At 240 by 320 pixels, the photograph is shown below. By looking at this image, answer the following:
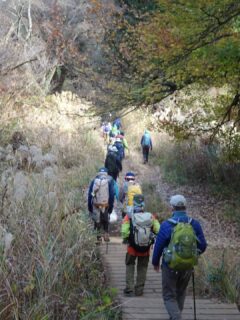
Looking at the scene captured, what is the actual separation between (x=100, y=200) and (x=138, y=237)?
2.80 metres

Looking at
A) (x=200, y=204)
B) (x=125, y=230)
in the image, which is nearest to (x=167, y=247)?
(x=125, y=230)

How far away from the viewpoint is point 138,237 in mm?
5793

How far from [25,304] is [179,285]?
1.72m

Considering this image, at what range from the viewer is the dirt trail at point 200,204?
11359mm

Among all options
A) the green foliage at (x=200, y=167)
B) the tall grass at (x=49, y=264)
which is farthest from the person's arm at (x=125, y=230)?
the green foliage at (x=200, y=167)

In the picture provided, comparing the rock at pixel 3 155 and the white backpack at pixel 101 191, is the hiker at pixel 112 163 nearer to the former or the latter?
the rock at pixel 3 155

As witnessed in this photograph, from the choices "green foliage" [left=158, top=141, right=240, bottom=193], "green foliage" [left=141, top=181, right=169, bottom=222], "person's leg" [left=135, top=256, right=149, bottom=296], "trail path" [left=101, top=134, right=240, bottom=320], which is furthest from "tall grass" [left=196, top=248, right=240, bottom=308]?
"green foliage" [left=158, top=141, right=240, bottom=193]

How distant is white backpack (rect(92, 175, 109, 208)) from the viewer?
849cm

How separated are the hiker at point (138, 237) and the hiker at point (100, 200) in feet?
7.81

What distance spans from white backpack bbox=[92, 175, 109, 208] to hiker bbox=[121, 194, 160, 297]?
8.51 ft

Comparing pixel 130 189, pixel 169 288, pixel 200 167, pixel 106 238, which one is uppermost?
pixel 200 167

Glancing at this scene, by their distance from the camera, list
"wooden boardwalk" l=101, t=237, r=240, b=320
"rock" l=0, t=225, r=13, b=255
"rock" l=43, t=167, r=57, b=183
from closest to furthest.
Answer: "rock" l=0, t=225, r=13, b=255, "wooden boardwalk" l=101, t=237, r=240, b=320, "rock" l=43, t=167, r=57, b=183

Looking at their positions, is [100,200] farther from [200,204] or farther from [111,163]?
[200,204]

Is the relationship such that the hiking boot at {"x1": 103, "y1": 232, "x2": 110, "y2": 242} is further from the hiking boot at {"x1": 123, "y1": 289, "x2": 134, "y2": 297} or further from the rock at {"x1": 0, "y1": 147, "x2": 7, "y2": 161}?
the rock at {"x1": 0, "y1": 147, "x2": 7, "y2": 161}
